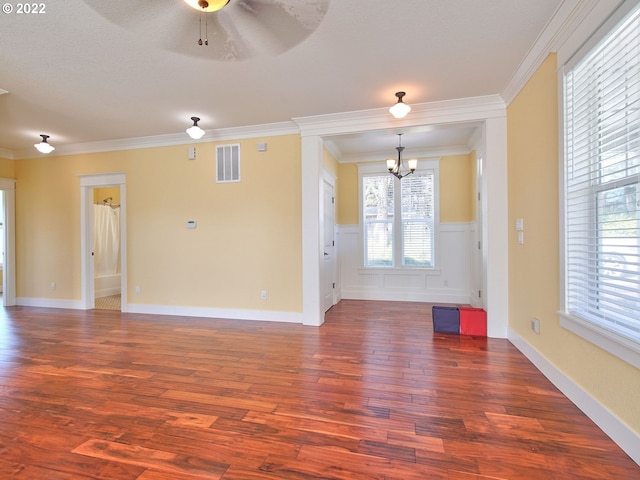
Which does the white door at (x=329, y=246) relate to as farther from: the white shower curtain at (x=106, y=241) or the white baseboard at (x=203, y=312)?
the white shower curtain at (x=106, y=241)

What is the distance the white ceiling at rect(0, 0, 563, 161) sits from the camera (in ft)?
7.12

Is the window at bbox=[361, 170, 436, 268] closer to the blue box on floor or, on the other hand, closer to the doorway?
the blue box on floor

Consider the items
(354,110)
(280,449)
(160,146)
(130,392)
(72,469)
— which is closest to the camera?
(72,469)

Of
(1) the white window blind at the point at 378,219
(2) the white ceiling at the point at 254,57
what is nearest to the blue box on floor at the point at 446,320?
(1) the white window blind at the point at 378,219

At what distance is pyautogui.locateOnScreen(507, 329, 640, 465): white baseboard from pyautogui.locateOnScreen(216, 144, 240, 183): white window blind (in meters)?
4.15

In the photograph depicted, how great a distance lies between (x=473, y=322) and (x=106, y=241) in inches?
287

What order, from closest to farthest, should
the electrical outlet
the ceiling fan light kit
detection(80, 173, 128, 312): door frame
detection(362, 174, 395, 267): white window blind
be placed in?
the ceiling fan light kit
the electrical outlet
detection(80, 173, 128, 312): door frame
detection(362, 174, 395, 267): white window blind

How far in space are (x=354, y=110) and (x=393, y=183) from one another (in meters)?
2.33

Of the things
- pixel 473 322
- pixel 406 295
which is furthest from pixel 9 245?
pixel 473 322

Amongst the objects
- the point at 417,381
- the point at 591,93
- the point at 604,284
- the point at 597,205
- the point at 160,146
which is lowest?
the point at 417,381

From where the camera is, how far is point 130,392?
2.39m

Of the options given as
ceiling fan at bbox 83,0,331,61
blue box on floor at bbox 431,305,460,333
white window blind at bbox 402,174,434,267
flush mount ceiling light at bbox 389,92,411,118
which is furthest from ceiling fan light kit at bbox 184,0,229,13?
white window blind at bbox 402,174,434,267

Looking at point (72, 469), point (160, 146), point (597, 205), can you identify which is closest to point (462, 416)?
point (597, 205)

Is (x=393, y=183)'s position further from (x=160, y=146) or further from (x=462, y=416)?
(x=462, y=416)
